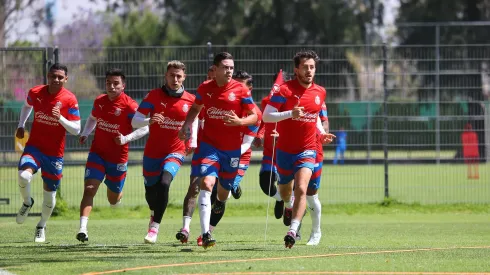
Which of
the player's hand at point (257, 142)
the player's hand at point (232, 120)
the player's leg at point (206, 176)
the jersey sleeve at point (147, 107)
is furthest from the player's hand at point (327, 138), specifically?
the jersey sleeve at point (147, 107)

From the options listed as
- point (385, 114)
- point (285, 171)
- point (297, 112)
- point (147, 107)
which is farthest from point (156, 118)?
point (385, 114)

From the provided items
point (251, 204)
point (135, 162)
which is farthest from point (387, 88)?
point (135, 162)

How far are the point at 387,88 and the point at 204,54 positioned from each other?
3789 millimetres

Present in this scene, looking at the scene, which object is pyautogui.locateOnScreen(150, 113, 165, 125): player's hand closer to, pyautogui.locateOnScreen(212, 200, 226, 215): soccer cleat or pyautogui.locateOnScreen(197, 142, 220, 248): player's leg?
pyautogui.locateOnScreen(197, 142, 220, 248): player's leg

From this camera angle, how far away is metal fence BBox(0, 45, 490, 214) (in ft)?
63.7

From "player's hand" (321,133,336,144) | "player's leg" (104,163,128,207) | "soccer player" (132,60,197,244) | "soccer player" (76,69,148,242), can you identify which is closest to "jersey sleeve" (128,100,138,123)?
"soccer player" (76,69,148,242)

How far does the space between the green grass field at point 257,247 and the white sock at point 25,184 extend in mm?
591

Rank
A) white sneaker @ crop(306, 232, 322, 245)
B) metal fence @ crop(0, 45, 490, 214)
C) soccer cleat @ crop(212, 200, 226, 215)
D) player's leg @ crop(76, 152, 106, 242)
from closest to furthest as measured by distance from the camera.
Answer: soccer cleat @ crop(212, 200, 226, 215)
white sneaker @ crop(306, 232, 322, 245)
player's leg @ crop(76, 152, 106, 242)
metal fence @ crop(0, 45, 490, 214)

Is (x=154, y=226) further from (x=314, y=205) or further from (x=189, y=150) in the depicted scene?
(x=314, y=205)

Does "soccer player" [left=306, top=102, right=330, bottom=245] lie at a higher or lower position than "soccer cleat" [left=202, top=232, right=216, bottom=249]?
higher

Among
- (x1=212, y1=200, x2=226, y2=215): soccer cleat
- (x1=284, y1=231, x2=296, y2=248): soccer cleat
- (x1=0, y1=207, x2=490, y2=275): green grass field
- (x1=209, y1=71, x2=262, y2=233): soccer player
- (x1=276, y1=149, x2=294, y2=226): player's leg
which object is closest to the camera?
(x1=0, y1=207, x2=490, y2=275): green grass field

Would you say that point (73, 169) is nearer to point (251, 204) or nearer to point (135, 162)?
point (135, 162)

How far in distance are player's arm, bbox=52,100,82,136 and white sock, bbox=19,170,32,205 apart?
31.8 inches

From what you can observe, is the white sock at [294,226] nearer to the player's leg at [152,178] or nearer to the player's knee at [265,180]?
the player's leg at [152,178]
